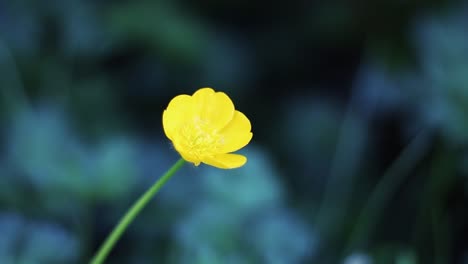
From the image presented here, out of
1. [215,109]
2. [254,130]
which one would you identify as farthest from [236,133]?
[254,130]

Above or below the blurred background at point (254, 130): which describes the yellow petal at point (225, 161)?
below

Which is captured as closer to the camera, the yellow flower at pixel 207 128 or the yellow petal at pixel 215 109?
the yellow flower at pixel 207 128

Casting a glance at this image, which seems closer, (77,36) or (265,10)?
(77,36)

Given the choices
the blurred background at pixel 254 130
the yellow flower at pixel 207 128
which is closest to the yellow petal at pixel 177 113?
the yellow flower at pixel 207 128

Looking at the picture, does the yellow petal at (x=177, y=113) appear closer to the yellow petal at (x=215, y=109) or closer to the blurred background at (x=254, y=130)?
the yellow petal at (x=215, y=109)

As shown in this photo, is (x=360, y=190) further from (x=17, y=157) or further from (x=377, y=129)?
(x=17, y=157)

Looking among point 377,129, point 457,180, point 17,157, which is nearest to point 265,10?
point 377,129

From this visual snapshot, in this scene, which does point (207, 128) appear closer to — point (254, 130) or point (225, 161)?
point (225, 161)
